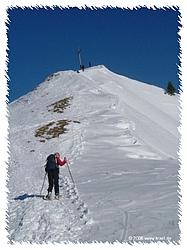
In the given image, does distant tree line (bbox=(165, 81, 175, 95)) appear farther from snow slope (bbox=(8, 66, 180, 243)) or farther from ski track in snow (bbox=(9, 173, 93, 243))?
ski track in snow (bbox=(9, 173, 93, 243))

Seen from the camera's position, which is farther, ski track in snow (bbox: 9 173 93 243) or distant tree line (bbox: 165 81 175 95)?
distant tree line (bbox: 165 81 175 95)

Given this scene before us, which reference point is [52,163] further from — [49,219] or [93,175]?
[93,175]

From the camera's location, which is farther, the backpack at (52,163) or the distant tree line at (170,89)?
the distant tree line at (170,89)

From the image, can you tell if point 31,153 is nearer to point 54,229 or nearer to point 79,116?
point 79,116

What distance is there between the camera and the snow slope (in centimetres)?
725

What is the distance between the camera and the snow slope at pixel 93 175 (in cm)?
725

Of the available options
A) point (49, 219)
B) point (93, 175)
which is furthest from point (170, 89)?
point (49, 219)

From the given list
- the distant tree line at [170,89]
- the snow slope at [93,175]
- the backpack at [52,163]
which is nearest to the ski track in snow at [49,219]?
the snow slope at [93,175]

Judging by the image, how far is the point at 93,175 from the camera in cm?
1411

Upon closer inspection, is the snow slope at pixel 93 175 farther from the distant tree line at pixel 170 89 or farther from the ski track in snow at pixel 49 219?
the distant tree line at pixel 170 89

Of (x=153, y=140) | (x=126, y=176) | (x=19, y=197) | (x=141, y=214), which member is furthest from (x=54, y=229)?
(x=153, y=140)

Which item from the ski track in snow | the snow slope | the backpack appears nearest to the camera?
the ski track in snow

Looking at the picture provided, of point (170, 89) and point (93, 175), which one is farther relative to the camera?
point (170, 89)

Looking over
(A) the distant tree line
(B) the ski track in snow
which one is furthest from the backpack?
(A) the distant tree line
